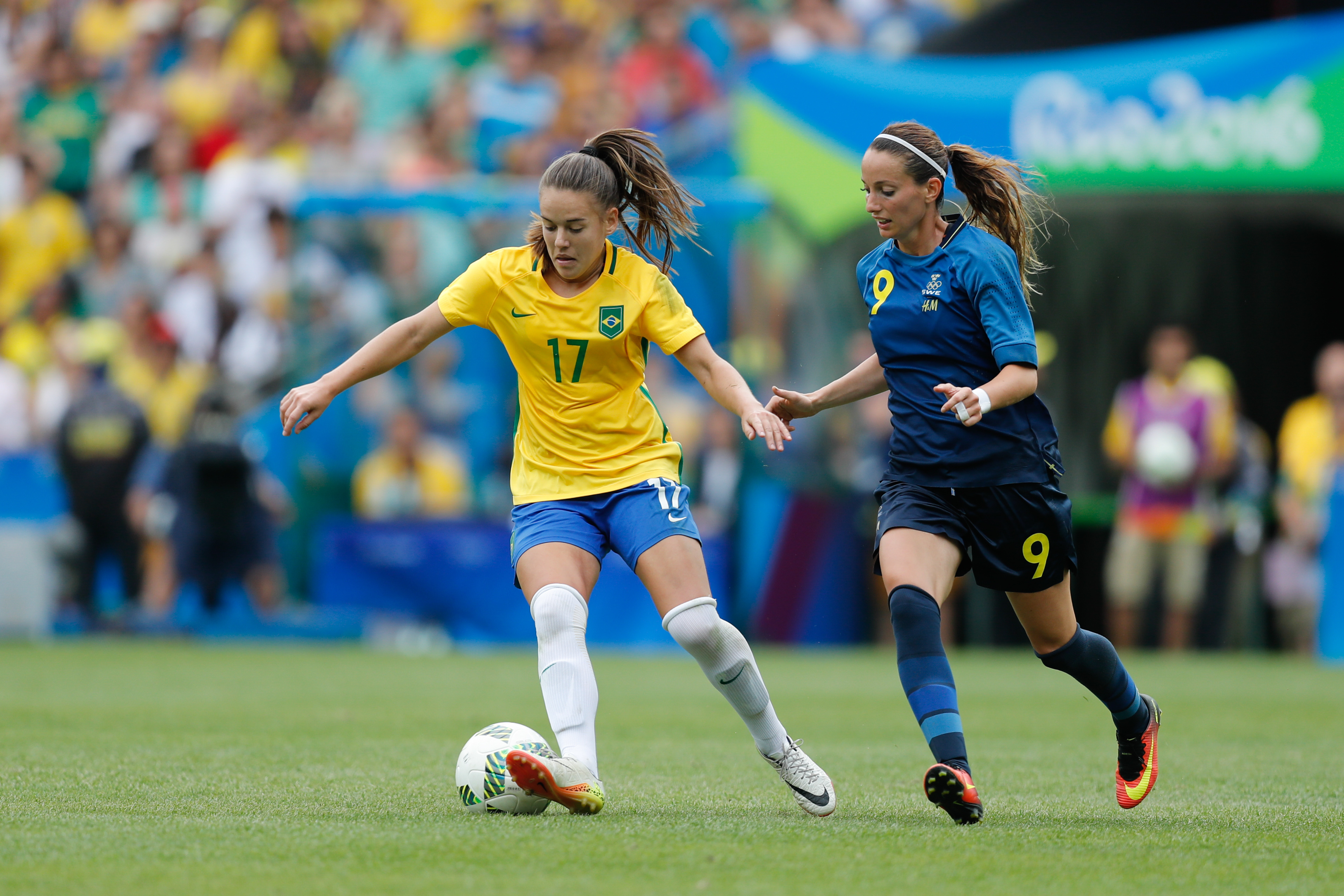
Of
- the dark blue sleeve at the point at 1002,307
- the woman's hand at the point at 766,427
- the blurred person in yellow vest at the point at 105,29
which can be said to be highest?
the blurred person in yellow vest at the point at 105,29

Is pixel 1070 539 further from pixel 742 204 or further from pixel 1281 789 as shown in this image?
pixel 742 204

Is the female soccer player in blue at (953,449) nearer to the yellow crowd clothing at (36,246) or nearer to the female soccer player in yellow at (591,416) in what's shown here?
the female soccer player in yellow at (591,416)

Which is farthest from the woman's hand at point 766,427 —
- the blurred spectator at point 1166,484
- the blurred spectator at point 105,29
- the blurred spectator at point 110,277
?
the blurred spectator at point 105,29

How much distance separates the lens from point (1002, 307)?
5375 mm

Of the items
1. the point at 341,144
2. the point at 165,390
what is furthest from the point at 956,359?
the point at 341,144

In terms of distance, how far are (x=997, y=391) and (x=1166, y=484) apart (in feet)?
29.6

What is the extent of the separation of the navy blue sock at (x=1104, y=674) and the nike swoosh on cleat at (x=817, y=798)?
2.61ft

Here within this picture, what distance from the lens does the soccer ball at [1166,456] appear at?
44.8ft

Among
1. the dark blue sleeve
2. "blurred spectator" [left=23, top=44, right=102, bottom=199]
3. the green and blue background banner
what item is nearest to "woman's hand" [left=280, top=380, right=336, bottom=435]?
the dark blue sleeve

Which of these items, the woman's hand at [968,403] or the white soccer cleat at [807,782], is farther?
the white soccer cleat at [807,782]

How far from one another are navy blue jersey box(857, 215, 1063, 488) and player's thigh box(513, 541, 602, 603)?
1.03 meters

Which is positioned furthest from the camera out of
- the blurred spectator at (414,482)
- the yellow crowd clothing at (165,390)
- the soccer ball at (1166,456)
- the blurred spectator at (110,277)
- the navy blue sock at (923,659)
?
the blurred spectator at (110,277)

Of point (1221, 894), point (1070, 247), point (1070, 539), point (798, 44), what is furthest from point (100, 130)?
point (1221, 894)

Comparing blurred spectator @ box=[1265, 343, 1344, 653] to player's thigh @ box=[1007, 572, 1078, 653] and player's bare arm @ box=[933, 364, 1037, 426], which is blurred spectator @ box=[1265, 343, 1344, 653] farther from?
player's bare arm @ box=[933, 364, 1037, 426]
